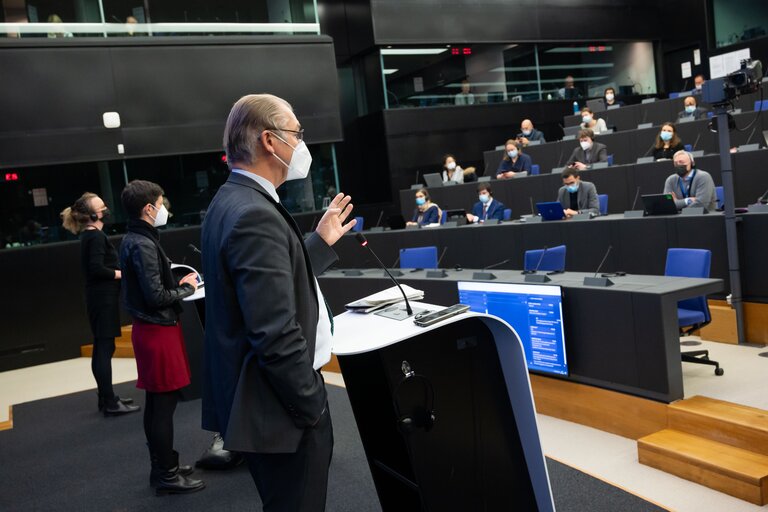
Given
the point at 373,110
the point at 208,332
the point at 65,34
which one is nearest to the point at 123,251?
the point at 208,332

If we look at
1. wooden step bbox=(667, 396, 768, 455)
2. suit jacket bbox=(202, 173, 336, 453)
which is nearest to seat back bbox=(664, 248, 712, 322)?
wooden step bbox=(667, 396, 768, 455)

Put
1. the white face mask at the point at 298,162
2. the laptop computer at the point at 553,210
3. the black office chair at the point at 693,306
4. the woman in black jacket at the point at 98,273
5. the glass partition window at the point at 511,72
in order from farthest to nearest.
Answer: the glass partition window at the point at 511,72
the laptop computer at the point at 553,210
the woman in black jacket at the point at 98,273
the black office chair at the point at 693,306
the white face mask at the point at 298,162

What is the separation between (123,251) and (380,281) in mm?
2628

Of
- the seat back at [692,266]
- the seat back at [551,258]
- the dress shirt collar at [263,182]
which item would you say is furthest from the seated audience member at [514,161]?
the dress shirt collar at [263,182]

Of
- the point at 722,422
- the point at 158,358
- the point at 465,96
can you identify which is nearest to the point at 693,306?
the point at 722,422

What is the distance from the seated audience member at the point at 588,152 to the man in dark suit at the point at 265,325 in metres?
7.72

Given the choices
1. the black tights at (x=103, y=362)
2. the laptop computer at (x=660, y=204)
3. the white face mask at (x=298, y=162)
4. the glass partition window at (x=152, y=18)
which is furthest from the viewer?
the glass partition window at (x=152, y=18)

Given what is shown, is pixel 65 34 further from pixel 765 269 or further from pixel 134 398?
pixel 765 269

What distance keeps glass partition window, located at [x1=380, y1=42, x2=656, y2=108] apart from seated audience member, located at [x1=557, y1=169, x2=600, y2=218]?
Result: 5.72m

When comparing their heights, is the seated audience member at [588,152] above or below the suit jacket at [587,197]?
above

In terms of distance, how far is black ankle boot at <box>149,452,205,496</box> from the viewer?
3531 millimetres

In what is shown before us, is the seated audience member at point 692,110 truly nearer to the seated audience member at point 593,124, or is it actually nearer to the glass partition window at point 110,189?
the seated audience member at point 593,124

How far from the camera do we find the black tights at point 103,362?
5.15m

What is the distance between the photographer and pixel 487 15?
516 inches
